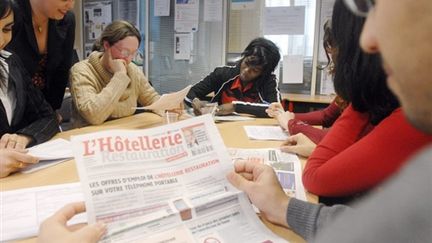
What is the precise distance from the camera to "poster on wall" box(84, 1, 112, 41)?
4.96 m

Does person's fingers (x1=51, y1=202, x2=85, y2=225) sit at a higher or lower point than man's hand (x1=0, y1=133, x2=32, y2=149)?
higher

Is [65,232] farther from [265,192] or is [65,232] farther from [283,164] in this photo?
[283,164]

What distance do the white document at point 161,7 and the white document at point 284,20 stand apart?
121 cm

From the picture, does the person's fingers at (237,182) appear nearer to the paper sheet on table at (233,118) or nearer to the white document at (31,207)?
the white document at (31,207)

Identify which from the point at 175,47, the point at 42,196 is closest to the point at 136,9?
the point at 175,47

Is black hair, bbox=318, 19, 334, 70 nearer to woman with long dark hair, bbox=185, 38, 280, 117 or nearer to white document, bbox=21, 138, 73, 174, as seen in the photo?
white document, bbox=21, 138, 73, 174

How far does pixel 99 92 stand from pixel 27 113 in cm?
47

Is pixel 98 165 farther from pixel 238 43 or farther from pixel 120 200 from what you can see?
pixel 238 43

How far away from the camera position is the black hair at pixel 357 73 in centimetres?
93

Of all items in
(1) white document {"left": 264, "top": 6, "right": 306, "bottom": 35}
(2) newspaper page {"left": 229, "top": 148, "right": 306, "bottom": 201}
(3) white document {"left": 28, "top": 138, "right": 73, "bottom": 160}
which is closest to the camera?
(2) newspaper page {"left": 229, "top": 148, "right": 306, "bottom": 201}

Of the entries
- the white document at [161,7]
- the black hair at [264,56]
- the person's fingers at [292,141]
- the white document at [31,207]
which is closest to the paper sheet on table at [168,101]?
the person's fingers at [292,141]

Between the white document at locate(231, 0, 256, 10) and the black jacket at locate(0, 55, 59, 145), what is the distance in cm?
300

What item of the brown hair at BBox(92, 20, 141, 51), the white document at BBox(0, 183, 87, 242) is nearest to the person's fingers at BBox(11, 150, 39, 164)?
the white document at BBox(0, 183, 87, 242)

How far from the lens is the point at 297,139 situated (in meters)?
1.39
